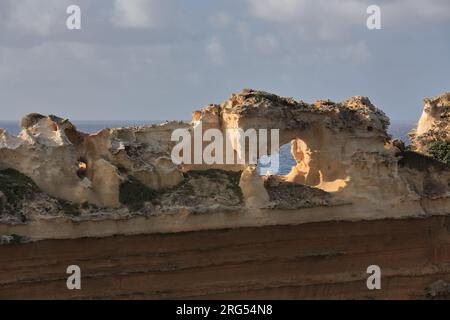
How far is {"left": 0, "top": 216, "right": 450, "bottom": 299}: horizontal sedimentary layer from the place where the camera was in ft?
55.4

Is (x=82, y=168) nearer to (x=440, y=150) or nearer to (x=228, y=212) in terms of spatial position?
(x=228, y=212)

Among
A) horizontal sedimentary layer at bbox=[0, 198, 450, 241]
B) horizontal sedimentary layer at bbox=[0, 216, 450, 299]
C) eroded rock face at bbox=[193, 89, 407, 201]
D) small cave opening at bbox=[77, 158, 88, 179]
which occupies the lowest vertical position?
horizontal sedimentary layer at bbox=[0, 216, 450, 299]

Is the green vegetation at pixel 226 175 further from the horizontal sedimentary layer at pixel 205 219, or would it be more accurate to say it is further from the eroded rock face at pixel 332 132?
the eroded rock face at pixel 332 132

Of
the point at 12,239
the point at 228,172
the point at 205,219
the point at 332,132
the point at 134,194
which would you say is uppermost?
the point at 332,132

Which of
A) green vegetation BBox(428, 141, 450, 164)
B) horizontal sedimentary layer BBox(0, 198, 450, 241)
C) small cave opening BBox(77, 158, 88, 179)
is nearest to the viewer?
horizontal sedimentary layer BBox(0, 198, 450, 241)

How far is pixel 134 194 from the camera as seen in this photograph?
1775 centimetres

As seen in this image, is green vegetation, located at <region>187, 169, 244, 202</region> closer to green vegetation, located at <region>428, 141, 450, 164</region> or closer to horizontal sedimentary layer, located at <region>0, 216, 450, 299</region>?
horizontal sedimentary layer, located at <region>0, 216, 450, 299</region>

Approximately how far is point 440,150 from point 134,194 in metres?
A: 10.3

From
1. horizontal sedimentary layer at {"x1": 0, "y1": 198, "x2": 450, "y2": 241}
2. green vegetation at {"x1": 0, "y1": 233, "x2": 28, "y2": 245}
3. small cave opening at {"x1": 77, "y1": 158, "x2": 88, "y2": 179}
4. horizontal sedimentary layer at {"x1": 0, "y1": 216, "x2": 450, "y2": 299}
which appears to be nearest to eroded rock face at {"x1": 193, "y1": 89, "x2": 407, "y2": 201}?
horizontal sedimentary layer at {"x1": 0, "y1": 198, "x2": 450, "y2": 241}

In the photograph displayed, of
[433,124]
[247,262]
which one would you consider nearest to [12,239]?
[247,262]

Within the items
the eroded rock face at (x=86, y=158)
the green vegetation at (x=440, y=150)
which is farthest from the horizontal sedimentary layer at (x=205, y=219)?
the green vegetation at (x=440, y=150)

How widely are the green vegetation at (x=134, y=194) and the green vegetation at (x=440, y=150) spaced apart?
31.2 feet

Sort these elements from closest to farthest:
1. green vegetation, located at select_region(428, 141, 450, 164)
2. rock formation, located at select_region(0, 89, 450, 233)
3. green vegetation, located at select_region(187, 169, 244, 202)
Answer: rock formation, located at select_region(0, 89, 450, 233)
green vegetation, located at select_region(187, 169, 244, 202)
green vegetation, located at select_region(428, 141, 450, 164)

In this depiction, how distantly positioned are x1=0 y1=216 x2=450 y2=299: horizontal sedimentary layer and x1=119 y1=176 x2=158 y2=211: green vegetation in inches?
28.7
